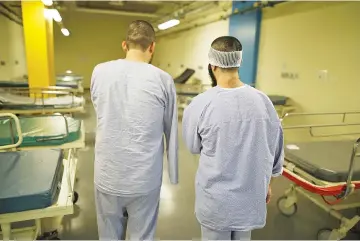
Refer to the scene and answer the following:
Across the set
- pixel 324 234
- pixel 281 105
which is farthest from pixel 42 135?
pixel 281 105

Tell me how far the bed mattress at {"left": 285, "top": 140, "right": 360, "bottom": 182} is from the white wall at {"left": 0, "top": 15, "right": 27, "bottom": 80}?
6.46 meters

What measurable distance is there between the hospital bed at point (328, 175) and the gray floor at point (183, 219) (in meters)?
0.17

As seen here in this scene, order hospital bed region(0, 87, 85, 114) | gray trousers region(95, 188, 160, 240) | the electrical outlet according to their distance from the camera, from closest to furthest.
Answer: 1. gray trousers region(95, 188, 160, 240)
2. the electrical outlet
3. hospital bed region(0, 87, 85, 114)

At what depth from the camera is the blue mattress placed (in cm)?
136

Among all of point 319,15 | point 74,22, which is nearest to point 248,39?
point 319,15

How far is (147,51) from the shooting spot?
5.02 feet

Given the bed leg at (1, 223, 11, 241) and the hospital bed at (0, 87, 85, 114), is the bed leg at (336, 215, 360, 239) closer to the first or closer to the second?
the bed leg at (1, 223, 11, 241)

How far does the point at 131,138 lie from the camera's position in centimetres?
150

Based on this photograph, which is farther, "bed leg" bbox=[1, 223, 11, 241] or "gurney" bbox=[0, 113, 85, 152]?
"gurney" bbox=[0, 113, 85, 152]

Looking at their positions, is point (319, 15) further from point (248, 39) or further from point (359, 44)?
point (248, 39)

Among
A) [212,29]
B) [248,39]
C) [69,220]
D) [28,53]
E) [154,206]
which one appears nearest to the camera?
[154,206]

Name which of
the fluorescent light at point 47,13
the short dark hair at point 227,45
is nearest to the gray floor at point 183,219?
the short dark hair at point 227,45

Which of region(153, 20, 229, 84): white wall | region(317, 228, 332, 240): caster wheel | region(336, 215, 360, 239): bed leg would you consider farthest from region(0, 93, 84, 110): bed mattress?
region(336, 215, 360, 239): bed leg

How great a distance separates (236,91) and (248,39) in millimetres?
4622
